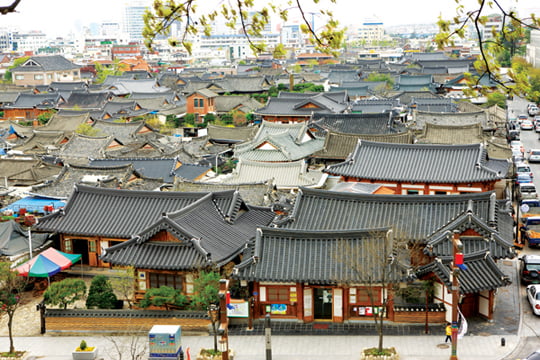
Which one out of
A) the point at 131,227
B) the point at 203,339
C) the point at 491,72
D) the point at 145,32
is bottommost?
the point at 203,339

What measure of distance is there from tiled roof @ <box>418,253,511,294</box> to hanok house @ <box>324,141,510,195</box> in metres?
11.6

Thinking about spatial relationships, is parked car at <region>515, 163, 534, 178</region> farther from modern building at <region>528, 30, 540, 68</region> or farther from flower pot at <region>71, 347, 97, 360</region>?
modern building at <region>528, 30, 540, 68</region>

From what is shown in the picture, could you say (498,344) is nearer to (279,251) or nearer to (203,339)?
(279,251)

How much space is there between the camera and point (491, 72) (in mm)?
7520

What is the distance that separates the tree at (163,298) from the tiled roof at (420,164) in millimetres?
14775

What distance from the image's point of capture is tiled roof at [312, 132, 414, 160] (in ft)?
141

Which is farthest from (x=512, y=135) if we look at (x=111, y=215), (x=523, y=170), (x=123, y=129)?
(x=111, y=215)

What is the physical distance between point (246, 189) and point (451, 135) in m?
18.3

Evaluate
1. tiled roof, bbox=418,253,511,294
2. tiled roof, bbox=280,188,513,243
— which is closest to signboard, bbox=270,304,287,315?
tiled roof, bbox=280,188,513,243

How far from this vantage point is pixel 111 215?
27391 millimetres

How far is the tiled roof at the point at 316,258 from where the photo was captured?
68.5 ft

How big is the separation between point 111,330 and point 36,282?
5997 mm

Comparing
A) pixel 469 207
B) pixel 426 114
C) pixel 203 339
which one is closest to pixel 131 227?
pixel 203 339

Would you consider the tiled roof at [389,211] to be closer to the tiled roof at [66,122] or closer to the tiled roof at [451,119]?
the tiled roof at [451,119]
